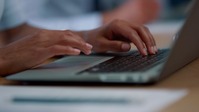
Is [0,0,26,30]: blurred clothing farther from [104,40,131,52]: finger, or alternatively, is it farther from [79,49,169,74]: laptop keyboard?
[79,49,169,74]: laptop keyboard

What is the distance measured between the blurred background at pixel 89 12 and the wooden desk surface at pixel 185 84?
3.51ft

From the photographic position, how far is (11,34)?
64.9 inches

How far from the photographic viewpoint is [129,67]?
2.46ft

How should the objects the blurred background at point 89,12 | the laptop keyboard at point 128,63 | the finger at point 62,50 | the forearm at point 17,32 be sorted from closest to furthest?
1. the laptop keyboard at point 128,63
2. the finger at point 62,50
3. the forearm at point 17,32
4. the blurred background at point 89,12

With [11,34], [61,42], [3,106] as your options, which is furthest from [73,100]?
[11,34]

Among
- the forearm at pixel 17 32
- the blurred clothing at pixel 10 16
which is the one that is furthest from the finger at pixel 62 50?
the blurred clothing at pixel 10 16

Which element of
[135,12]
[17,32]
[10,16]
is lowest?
[17,32]

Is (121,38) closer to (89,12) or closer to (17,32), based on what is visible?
(17,32)

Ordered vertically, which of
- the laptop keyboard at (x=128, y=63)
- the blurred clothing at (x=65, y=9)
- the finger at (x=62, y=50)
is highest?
the blurred clothing at (x=65, y=9)

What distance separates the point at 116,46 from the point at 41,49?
217mm

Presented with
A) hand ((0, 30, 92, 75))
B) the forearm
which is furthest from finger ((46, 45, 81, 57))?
the forearm

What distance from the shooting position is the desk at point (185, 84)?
1.91 feet

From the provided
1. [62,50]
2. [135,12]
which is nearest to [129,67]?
[62,50]

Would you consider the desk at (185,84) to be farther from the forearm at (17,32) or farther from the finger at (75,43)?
the forearm at (17,32)
